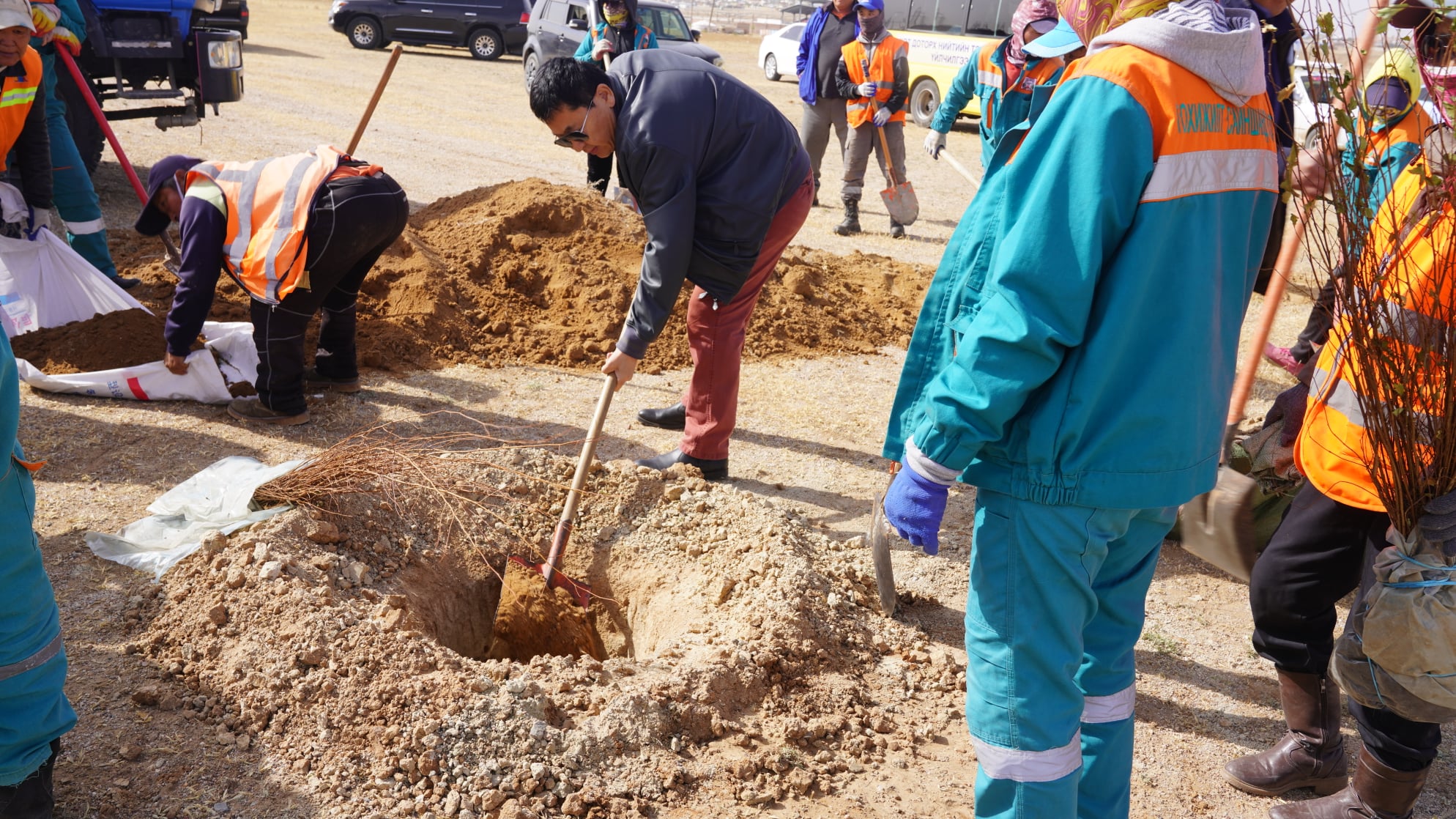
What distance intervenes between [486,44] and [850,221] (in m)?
12.3

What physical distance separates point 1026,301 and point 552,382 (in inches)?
158

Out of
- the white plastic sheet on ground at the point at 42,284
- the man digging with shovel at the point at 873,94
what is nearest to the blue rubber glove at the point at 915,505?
the white plastic sheet on ground at the point at 42,284

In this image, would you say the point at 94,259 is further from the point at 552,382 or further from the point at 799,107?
the point at 799,107

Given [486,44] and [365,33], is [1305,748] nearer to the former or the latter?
[486,44]

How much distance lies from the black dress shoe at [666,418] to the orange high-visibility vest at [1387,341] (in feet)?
9.88

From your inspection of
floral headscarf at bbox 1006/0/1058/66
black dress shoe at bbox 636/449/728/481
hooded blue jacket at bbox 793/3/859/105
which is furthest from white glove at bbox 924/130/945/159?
black dress shoe at bbox 636/449/728/481

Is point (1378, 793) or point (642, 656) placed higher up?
point (1378, 793)

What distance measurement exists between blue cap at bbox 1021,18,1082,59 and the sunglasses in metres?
1.50

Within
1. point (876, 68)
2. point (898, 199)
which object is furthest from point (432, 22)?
point (898, 199)

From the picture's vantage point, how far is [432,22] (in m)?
18.3

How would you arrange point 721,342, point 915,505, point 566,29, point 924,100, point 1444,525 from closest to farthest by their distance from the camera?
point 915,505
point 1444,525
point 721,342
point 566,29
point 924,100

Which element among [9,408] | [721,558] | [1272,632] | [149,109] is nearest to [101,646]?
[9,408]

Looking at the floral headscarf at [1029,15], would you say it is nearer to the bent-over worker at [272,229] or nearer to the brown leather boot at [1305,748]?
the bent-over worker at [272,229]

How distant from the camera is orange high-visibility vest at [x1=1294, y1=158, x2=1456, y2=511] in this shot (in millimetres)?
2182
